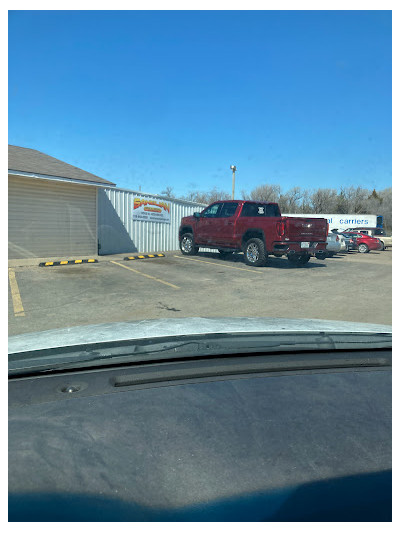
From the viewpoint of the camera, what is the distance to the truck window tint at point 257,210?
46.6ft

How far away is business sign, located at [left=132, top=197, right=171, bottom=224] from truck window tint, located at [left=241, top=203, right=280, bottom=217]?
23.7ft

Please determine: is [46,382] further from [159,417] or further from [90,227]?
[90,227]

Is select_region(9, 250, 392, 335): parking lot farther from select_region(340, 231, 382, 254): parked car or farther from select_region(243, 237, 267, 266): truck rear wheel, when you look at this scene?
select_region(340, 231, 382, 254): parked car

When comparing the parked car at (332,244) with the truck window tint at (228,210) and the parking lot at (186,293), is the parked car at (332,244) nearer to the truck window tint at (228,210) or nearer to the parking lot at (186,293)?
the parking lot at (186,293)

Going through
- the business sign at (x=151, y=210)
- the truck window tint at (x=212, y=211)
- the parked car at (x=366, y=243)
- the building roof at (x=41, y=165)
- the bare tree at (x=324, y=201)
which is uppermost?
the bare tree at (x=324, y=201)

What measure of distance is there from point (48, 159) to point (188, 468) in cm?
2085

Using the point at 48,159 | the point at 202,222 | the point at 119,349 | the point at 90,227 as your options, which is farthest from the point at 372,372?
the point at 48,159

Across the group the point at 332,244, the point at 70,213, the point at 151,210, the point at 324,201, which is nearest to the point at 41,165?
the point at 70,213

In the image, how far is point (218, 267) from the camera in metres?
13.6

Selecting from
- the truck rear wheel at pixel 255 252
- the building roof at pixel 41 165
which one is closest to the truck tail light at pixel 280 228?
the truck rear wheel at pixel 255 252

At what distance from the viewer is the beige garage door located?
15.3 metres

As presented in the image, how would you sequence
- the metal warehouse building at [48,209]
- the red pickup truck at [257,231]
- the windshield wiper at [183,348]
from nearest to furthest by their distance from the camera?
1. the windshield wiper at [183,348]
2. the red pickup truck at [257,231]
3. the metal warehouse building at [48,209]

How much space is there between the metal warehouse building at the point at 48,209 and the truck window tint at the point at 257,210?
7.01 meters

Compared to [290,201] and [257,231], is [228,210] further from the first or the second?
[290,201]
